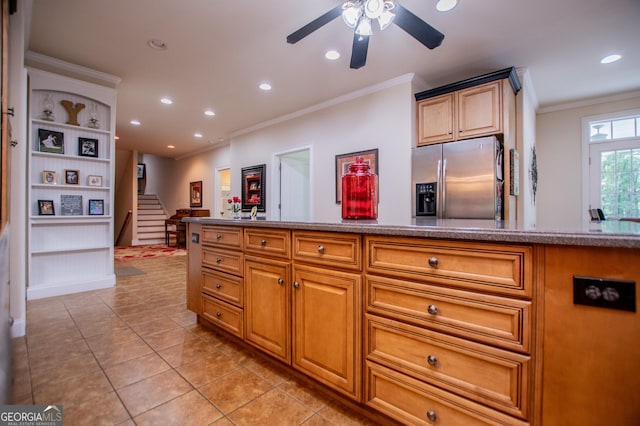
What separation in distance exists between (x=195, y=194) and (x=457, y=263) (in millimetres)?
8566

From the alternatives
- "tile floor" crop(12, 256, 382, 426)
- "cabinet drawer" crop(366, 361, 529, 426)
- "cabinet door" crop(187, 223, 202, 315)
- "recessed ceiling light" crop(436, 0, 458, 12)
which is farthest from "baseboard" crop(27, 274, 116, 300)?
"recessed ceiling light" crop(436, 0, 458, 12)

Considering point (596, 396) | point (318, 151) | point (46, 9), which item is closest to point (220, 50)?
point (46, 9)

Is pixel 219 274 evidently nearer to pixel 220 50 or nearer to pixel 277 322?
pixel 277 322

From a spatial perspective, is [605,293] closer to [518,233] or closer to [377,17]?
[518,233]

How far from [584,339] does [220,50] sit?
12.1 feet

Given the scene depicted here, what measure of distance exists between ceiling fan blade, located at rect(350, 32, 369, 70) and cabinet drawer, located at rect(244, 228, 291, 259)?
1662 mm

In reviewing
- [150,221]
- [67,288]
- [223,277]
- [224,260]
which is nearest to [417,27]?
[224,260]

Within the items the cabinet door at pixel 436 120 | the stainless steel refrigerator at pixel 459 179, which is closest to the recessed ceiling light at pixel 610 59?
the stainless steel refrigerator at pixel 459 179

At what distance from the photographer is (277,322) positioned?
169 centimetres

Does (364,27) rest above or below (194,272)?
above

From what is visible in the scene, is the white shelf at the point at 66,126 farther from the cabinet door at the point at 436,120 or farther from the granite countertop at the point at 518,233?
the cabinet door at the point at 436,120

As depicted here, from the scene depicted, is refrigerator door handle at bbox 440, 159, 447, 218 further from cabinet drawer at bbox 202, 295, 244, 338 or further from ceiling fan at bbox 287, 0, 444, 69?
cabinet drawer at bbox 202, 295, 244, 338

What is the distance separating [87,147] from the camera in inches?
144

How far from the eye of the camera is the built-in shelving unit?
10.9 ft
